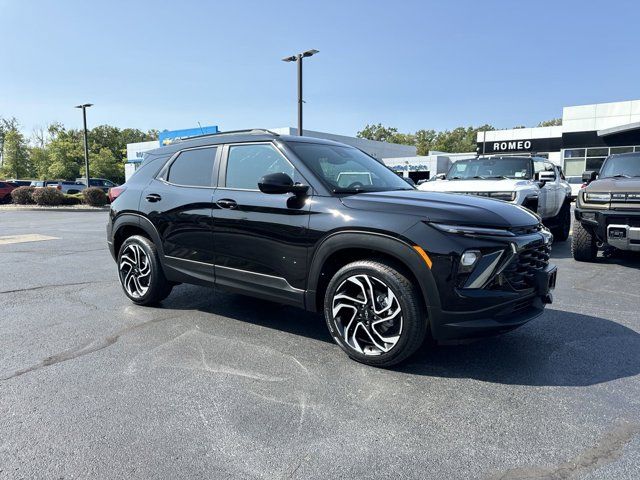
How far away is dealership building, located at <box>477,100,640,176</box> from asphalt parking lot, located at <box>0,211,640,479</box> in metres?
28.8

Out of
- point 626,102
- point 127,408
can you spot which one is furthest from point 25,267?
point 626,102

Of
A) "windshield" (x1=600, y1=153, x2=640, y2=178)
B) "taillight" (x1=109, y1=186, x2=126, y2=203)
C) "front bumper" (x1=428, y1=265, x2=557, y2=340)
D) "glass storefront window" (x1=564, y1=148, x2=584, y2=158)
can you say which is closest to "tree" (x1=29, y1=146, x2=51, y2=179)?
"glass storefront window" (x1=564, y1=148, x2=584, y2=158)

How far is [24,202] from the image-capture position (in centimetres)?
2472

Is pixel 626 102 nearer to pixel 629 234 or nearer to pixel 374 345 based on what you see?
pixel 629 234

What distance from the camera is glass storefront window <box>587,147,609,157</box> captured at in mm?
31770

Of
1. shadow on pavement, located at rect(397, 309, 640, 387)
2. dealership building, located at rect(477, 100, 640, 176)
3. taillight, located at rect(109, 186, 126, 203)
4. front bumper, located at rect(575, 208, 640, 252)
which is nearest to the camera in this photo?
shadow on pavement, located at rect(397, 309, 640, 387)

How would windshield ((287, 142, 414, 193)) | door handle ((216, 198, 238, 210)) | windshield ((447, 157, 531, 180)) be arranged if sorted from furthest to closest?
windshield ((447, 157, 531, 180)), door handle ((216, 198, 238, 210)), windshield ((287, 142, 414, 193))

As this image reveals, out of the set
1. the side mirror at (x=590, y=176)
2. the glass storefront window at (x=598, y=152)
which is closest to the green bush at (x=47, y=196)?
the side mirror at (x=590, y=176)

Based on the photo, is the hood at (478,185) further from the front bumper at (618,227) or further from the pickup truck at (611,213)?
the front bumper at (618,227)

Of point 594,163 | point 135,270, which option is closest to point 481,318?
point 135,270

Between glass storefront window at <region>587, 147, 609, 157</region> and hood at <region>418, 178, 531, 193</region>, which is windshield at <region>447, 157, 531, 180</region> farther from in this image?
glass storefront window at <region>587, 147, 609, 157</region>

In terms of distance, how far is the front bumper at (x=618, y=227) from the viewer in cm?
634

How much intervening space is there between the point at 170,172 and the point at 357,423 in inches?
131

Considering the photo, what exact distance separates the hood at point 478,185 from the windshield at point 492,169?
0.46m
